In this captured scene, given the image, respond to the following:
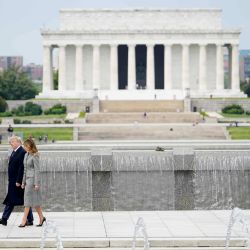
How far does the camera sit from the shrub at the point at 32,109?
10188 cm

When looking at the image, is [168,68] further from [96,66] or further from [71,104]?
[71,104]

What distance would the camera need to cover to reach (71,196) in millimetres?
37625

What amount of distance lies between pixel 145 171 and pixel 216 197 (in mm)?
3111

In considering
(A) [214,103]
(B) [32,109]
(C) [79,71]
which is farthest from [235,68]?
(B) [32,109]

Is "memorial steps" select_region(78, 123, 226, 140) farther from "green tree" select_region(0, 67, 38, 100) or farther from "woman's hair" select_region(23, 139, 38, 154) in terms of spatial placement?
"woman's hair" select_region(23, 139, 38, 154)

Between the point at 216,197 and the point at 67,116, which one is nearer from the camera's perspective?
the point at 216,197

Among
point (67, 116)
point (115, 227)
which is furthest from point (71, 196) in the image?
point (67, 116)

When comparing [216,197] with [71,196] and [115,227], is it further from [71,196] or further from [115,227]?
[115,227]

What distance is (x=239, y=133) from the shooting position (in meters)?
74.2

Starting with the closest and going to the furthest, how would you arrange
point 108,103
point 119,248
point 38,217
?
point 119,248, point 38,217, point 108,103

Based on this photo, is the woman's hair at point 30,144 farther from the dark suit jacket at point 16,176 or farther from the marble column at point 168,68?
the marble column at point 168,68

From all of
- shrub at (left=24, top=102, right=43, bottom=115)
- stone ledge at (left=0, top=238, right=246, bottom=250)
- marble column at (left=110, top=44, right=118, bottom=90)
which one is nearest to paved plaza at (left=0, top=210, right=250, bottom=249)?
stone ledge at (left=0, top=238, right=246, bottom=250)

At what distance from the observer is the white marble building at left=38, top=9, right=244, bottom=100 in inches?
4879

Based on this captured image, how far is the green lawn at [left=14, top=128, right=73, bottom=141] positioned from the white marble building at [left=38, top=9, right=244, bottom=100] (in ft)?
145
